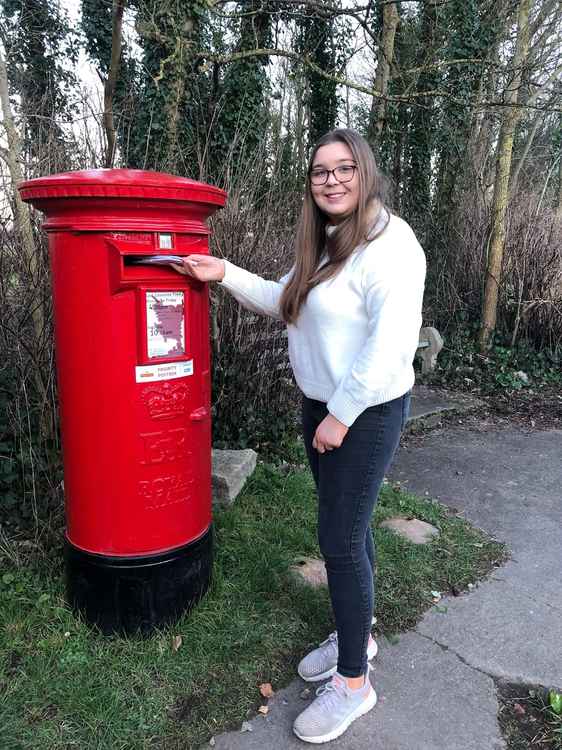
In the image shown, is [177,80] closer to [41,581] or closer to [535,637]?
[41,581]

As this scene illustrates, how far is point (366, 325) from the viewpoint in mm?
1795

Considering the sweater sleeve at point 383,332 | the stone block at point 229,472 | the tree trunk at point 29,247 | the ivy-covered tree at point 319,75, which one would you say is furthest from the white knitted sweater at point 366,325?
the ivy-covered tree at point 319,75

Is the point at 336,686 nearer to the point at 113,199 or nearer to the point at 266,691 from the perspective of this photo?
the point at 266,691

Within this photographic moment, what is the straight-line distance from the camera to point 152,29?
5699mm

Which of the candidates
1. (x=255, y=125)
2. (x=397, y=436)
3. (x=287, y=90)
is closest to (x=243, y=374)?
(x=397, y=436)

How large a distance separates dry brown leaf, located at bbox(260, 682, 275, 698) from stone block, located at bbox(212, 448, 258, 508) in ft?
4.30

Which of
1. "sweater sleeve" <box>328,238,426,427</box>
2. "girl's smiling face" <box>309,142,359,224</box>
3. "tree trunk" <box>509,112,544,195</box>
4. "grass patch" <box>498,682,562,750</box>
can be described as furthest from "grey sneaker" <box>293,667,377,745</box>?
"tree trunk" <box>509,112,544,195</box>

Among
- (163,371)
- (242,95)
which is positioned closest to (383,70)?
(242,95)

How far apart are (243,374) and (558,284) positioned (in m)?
5.15

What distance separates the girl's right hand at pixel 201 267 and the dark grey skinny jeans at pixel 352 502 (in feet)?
1.92

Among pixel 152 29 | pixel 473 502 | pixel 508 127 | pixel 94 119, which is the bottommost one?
pixel 473 502

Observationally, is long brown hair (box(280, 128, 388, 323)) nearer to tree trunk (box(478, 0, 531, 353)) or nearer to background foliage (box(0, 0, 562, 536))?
background foliage (box(0, 0, 562, 536))

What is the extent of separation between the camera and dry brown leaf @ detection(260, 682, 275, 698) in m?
2.22

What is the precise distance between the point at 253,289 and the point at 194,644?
146cm
